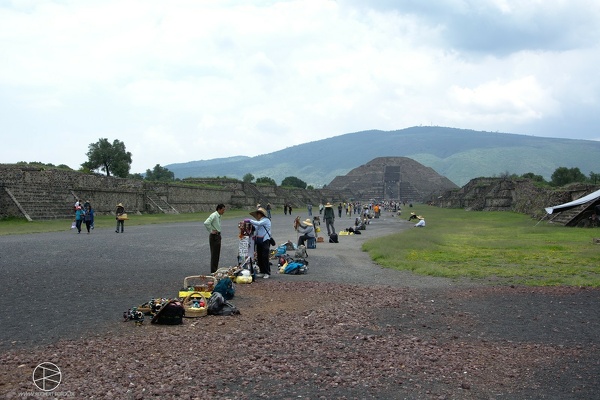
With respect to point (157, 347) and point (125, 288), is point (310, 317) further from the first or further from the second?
point (125, 288)

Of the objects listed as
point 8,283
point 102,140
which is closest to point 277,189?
point 102,140

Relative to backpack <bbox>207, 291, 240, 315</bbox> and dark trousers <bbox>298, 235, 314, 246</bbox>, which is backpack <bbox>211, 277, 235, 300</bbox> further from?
dark trousers <bbox>298, 235, 314, 246</bbox>

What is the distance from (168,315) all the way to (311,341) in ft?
6.81

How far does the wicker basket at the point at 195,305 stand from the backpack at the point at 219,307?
8 centimetres

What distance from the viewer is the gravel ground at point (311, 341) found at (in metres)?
4.94

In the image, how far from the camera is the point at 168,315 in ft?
24.0

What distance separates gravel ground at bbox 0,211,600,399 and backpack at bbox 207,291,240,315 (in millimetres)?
→ 266

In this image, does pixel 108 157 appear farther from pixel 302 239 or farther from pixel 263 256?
pixel 263 256

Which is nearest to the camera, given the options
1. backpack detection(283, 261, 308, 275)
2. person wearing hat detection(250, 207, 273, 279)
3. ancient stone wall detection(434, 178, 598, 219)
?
→ person wearing hat detection(250, 207, 273, 279)

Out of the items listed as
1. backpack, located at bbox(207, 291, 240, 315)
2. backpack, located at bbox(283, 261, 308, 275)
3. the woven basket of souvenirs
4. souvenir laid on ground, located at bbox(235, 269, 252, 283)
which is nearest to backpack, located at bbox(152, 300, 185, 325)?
backpack, located at bbox(207, 291, 240, 315)

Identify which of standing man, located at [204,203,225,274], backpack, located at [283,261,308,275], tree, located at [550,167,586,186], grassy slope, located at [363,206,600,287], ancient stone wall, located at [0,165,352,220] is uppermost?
tree, located at [550,167,586,186]

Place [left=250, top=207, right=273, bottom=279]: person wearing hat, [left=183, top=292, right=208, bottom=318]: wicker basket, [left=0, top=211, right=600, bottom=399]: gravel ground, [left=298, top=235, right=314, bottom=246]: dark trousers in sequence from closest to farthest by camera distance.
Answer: [left=0, top=211, right=600, bottom=399]: gravel ground → [left=183, top=292, right=208, bottom=318]: wicker basket → [left=250, top=207, right=273, bottom=279]: person wearing hat → [left=298, top=235, right=314, bottom=246]: dark trousers

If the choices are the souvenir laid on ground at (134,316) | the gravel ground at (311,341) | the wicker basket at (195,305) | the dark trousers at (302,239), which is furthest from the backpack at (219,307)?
the dark trousers at (302,239)

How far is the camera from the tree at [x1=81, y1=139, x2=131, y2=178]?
66.8m
